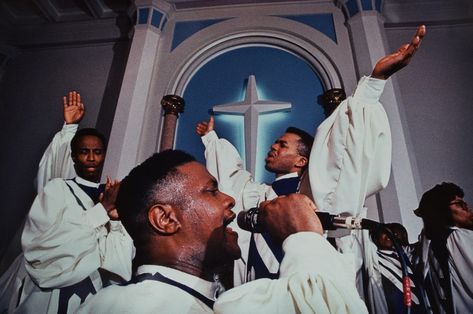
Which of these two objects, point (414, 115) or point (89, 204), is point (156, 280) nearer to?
point (89, 204)

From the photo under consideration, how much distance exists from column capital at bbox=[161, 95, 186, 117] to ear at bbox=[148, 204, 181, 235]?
2.69 m

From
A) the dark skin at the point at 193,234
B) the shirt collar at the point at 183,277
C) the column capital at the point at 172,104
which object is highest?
the column capital at the point at 172,104

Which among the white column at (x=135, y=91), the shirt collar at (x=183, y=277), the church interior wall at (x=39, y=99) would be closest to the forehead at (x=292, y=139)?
the shirt collar at (x=183, y=277)

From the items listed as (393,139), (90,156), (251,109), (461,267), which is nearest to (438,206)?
(461,267)

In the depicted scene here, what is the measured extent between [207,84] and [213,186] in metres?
3.01

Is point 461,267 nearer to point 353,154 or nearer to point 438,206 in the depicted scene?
point 438,206

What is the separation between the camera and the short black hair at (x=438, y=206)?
276 cm

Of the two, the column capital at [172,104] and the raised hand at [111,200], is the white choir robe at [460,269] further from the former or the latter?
the column capital at [172,104]

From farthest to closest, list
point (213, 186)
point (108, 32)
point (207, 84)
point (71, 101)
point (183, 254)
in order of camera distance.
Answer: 1. point (108, 32)
2. point (207, 84)
3. point (71, 101)
4. point (213, 186)
5. point (183, 254)

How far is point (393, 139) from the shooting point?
342cm

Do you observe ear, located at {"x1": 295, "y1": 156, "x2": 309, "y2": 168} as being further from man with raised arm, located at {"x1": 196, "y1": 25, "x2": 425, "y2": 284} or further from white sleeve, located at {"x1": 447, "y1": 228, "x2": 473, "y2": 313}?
white sleeve, located at {"x1": 447, "y1": 228, "x2": 473, "y2": 313}

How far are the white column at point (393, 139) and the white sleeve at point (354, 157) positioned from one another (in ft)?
5.11

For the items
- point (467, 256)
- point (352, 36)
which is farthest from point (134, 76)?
point (467, 256)

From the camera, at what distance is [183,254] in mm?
1367
